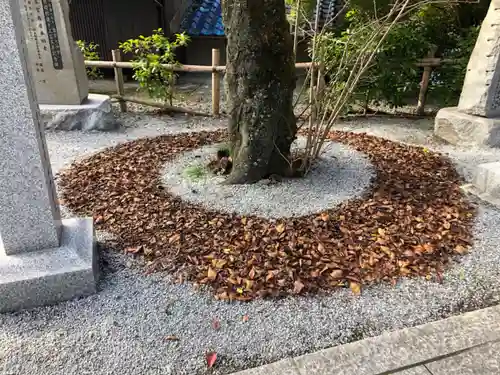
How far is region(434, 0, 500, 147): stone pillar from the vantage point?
486cm

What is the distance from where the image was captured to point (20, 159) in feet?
7.26

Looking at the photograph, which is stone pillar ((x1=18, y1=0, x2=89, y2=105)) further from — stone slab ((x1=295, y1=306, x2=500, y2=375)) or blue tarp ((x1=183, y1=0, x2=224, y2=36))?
stone slab ((x1=295, y1=306, x2=500, y2=375))

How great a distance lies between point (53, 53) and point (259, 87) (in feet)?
12.4

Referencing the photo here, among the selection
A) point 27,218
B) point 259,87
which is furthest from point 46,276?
point 259,87

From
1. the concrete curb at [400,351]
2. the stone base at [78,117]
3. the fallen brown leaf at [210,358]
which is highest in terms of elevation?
the stone base at [78,117]

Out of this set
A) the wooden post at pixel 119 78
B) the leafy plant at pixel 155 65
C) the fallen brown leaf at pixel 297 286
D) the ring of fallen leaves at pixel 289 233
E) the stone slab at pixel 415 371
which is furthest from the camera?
the wooden post at pixel 119 78

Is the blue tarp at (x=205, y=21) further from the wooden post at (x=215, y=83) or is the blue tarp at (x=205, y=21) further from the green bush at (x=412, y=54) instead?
the green bush at (x=412, y=54)

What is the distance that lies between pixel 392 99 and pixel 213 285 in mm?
5341

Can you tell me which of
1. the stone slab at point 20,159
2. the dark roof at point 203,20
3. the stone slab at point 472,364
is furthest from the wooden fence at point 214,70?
the stone slab at point 472,364

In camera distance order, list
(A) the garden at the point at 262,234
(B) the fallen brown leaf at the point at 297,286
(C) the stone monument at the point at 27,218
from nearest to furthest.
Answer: (C) the stone monument at the point at 27,218
(A) the garden at the point at 262,234
(B) the fallen brown leaf at the point at 297,286

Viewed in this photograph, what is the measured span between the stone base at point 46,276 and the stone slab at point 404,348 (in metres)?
1.35

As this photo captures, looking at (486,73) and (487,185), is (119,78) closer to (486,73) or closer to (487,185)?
(486,73)

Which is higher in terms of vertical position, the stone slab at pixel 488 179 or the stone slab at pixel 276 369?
the stone slab at pixel 488 179

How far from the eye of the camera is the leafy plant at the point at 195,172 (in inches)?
160
